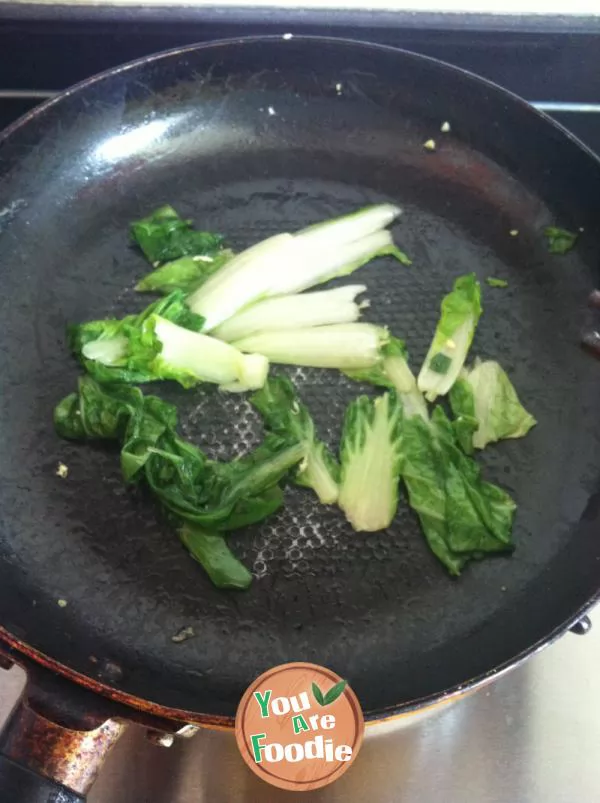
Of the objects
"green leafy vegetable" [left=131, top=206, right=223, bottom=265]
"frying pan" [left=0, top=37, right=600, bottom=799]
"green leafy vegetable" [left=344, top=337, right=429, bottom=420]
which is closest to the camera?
"frying pan" [left=0, top=37, right=600, bottom=799]

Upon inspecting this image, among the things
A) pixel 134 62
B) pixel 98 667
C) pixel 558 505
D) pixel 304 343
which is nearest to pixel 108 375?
pixel 304 343

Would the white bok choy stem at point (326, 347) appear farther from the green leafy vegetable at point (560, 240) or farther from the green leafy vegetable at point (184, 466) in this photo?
the green leafy vegetable at point (560, 240)

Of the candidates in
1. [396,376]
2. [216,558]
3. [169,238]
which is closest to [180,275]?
[169,238]

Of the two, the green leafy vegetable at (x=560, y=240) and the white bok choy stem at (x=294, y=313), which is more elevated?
the green leafy vegetable at (x=560, y=240)

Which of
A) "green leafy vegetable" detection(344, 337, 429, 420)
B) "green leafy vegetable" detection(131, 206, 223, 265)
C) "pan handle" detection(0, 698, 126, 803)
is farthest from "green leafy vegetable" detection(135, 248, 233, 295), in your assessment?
"pan handle" detection(0, 698, 126, 803)

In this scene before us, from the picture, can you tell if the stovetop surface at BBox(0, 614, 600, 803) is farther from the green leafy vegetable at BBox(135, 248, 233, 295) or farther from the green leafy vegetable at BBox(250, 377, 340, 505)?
the green leafy vegetable at BBox(135, 248, 233, 295)

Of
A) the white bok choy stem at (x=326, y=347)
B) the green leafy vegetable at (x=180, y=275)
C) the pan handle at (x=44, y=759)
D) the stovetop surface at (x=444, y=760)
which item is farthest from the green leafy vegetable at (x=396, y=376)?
the pan handle at (x=44, y=759)

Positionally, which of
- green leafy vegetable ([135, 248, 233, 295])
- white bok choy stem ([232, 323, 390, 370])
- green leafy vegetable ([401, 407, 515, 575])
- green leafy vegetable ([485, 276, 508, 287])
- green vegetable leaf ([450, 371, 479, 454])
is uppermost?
green leafy vegetable ([485, 276, 508, 287])
